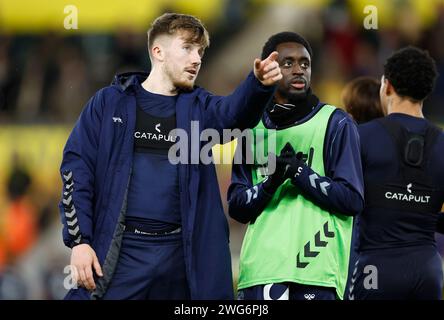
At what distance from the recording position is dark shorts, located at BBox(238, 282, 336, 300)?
5.21 metres

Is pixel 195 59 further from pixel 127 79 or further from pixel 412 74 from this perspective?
pixel 412 74

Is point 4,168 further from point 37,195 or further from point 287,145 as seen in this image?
point 287,145

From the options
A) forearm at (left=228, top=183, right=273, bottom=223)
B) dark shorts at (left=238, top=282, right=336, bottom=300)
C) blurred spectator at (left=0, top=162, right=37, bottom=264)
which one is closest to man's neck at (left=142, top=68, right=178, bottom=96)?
forearm at (left=228, top=183, right=273, bottom=223)

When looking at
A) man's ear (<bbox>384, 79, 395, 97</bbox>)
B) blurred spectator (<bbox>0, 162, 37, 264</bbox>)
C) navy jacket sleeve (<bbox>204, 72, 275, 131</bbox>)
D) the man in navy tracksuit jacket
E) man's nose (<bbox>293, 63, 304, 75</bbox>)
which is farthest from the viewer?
blurred spectator (<bbox>0, 162, 37, 264</bbox>)

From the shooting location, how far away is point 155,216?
5.06m

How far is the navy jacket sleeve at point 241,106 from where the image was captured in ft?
16.1

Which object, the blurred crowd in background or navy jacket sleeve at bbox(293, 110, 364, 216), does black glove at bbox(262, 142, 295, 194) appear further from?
the blurred crowd in background

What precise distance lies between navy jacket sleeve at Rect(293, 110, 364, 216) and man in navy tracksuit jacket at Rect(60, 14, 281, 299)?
45cm

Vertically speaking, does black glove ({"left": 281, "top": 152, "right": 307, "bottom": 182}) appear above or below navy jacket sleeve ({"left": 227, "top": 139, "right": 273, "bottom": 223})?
above

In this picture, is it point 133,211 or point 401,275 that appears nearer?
point 133,211

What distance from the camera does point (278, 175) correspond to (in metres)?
5.18

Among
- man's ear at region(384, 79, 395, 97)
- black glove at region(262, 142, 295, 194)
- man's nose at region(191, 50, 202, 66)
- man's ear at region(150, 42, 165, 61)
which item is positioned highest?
man's ear at region(150, 42, 165, 61)

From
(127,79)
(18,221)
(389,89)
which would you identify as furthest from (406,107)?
(18,221)

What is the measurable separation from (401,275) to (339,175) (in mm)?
689
